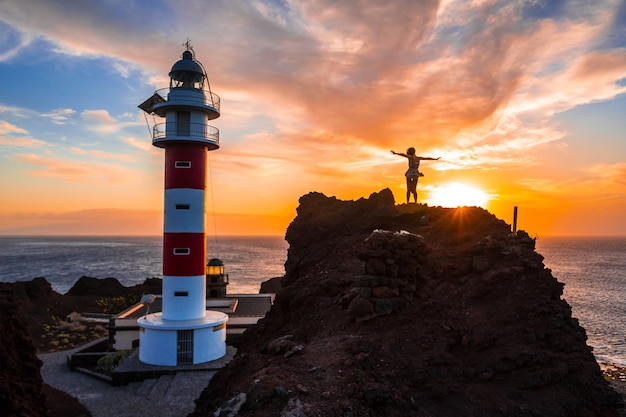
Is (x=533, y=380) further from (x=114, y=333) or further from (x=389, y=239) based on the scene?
(x=114, y=333)

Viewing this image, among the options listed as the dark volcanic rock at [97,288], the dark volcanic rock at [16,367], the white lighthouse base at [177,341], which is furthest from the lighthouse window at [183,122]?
the dark volcanic rock at [97,288]

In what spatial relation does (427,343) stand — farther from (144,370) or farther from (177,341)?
(144,370)

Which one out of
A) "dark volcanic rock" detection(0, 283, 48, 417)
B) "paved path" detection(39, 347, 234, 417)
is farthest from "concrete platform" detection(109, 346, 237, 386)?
"dark volcanic rock" detection(0, 283, 48, 417)

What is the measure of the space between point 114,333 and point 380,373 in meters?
25.6

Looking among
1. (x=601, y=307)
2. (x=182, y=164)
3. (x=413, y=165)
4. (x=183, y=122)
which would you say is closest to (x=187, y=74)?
(x=183, y=122)

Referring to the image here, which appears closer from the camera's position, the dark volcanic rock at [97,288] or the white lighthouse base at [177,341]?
the white lighthouse base at [177,341]

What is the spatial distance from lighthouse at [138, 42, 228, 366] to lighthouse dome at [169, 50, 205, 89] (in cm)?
8

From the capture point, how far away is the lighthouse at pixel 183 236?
25.3m

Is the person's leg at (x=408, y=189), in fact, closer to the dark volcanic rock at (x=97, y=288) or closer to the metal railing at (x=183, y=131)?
the metal railing at (x=183, y=131)

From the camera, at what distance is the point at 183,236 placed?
25531 mm

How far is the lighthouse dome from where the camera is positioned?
26.6 metres

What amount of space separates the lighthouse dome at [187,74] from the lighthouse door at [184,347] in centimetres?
1435

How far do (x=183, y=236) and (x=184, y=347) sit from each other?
6.24 meters

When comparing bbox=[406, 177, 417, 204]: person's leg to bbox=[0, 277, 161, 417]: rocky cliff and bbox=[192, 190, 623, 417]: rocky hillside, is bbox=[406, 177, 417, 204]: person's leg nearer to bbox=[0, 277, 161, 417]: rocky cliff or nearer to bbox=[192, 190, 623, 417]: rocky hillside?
bbox=[192, 190, 623, 417]: rocky hillside
